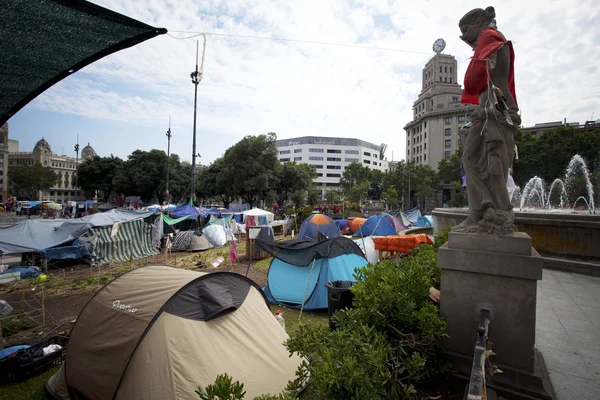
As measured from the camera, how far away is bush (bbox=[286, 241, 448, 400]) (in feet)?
6.50

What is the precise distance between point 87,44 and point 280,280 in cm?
657

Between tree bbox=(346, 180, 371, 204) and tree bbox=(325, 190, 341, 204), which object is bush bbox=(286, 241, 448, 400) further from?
tree bbox=(325, 190, 341, 204)

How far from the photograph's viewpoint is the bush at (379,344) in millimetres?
1980

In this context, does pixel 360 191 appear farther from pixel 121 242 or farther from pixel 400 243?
pixel 400 243

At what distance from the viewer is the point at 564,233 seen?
7551 millimetres

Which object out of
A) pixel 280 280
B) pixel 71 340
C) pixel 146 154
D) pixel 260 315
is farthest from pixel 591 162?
pixel 146 154

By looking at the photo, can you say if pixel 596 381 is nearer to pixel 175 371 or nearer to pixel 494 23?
pixel 494 23

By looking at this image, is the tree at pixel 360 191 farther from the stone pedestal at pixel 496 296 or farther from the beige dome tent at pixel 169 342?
the stone pedestal at pixel 496 296

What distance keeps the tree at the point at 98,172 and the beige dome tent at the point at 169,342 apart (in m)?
52.9

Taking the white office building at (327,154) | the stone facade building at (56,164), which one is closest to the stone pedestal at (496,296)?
the white office building at (327,154)

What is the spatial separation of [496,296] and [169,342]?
362cm

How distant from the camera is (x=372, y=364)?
2.12 m

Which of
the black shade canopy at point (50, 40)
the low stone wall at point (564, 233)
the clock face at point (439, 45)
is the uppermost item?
the clock face at point (439, 45)

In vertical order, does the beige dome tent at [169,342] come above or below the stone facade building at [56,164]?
below
